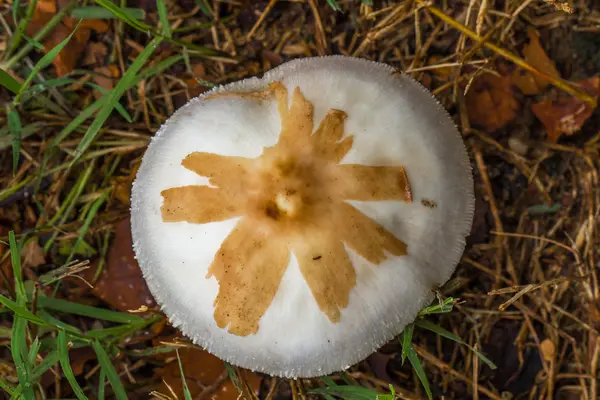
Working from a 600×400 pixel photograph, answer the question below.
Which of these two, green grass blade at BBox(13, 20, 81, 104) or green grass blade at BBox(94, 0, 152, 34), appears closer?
green grass blade at BBox(94, 0, 152, 34)

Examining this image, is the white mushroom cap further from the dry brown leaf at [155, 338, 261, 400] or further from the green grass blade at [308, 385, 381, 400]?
the dry brown leaf at [155, 338, 261, 400]

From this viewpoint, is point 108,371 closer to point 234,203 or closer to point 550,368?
point 234,203

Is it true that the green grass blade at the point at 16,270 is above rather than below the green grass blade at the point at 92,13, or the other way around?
below

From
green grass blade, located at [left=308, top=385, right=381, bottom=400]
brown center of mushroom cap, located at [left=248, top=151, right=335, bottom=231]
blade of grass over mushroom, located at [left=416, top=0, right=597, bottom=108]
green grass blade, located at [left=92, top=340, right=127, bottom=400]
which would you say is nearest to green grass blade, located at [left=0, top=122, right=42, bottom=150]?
green grass blade, located at [left=92, top=340, right=127, bottom=400]

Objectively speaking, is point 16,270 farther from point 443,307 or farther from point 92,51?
point 443,307

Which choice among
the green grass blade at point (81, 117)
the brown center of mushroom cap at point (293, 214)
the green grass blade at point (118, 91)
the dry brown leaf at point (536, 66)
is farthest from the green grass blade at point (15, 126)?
the dry brown leaf at point (536, 66)

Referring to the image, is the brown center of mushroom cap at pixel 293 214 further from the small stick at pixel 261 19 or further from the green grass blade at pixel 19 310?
the small stick at pixel 261 19
